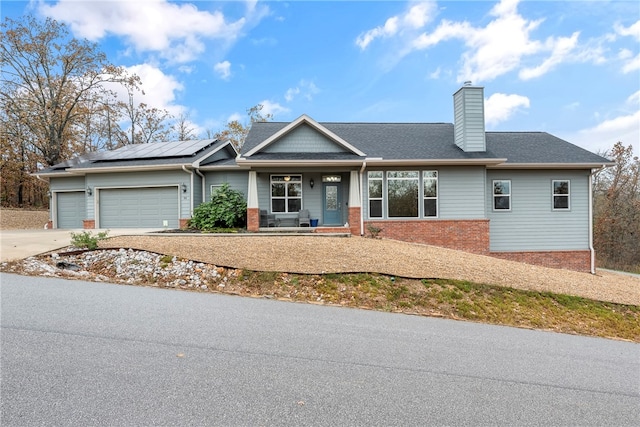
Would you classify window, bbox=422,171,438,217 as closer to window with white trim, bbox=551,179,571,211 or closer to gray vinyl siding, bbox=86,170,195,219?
window with white trim, bbox=551,179,571,211

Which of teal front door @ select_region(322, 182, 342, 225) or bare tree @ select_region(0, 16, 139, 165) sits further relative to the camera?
bare tree @ select_region(0, 16, 139, 165)

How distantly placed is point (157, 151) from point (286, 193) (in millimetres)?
7573

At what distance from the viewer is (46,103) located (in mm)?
24938

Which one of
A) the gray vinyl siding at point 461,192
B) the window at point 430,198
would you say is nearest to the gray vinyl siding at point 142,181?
the window at point 430,198

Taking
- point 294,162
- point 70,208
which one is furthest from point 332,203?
point 70,208

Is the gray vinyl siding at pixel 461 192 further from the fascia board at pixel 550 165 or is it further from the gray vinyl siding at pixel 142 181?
the gray vinyl siding at pixel 142 181

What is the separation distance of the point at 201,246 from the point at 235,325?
527 cm

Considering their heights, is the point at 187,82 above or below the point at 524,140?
above

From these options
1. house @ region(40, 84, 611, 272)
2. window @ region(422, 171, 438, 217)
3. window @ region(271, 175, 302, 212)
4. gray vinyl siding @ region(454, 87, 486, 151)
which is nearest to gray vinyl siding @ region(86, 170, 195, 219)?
house @ region(40, 84, 611, 272)

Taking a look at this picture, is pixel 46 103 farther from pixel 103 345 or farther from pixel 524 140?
pixel 524 140

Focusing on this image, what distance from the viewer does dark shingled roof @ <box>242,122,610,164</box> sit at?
13.8 m

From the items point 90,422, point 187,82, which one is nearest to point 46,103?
point 187,82

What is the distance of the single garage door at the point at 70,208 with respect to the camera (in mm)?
17109

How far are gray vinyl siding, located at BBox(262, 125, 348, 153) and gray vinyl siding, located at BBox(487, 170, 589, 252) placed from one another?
6.70m
